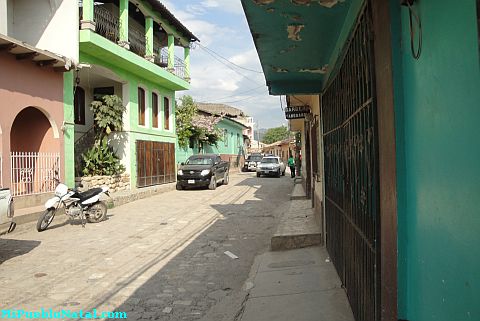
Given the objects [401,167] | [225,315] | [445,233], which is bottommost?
A: [225,315]

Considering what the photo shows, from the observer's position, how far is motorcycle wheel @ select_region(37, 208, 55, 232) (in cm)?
880

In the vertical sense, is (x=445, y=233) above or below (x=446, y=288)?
above

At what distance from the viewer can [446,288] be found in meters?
1.67

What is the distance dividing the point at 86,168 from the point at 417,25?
14.4m

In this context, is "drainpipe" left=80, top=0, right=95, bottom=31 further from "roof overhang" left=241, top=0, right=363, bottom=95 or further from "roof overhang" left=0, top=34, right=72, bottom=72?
"roof overhang" left=241, top=0, right=363, bottom=95

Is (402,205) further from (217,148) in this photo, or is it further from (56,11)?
(217,148)

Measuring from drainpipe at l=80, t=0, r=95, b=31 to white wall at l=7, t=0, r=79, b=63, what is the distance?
274mm

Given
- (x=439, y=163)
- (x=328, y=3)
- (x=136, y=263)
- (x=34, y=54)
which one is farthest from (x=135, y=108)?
(x=439, y=163)

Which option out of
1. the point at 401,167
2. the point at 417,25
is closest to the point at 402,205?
the point at 401,167

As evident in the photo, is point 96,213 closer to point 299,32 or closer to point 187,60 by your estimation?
point 299,32

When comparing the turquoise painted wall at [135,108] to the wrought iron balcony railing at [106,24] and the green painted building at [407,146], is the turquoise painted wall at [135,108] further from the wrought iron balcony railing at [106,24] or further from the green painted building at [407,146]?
the green painted building at [407,146]

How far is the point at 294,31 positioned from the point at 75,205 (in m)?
7.39

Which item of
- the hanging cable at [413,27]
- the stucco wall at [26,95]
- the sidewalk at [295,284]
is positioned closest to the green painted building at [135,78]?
the stucco wall at [26,95]

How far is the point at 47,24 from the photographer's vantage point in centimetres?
1275
